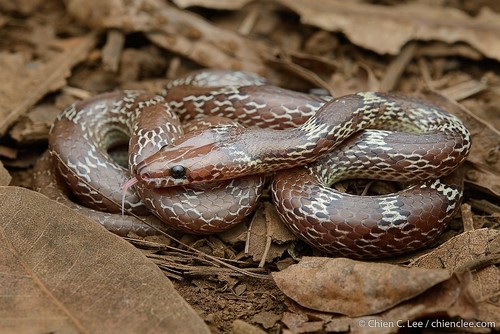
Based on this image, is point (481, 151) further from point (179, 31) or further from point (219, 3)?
point (179, 31)

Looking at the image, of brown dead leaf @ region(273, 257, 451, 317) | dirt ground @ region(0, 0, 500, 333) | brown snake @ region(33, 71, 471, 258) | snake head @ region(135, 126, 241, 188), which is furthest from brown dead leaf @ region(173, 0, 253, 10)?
brown dead leaf @ region(273, 257, 451, 317)

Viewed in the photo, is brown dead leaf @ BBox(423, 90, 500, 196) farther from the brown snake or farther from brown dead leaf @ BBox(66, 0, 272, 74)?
brown dead leaf @ BBox(66, 0, 272, 74)

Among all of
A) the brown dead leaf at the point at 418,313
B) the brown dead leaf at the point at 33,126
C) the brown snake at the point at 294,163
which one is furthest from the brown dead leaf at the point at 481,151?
the brown dead leaf at the point at 33,126

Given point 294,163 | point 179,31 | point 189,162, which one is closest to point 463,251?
point 294,163

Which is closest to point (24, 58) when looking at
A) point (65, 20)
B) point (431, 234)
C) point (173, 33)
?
point (65, 20)

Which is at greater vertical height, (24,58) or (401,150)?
(401,150)

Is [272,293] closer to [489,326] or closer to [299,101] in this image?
[489,326]
